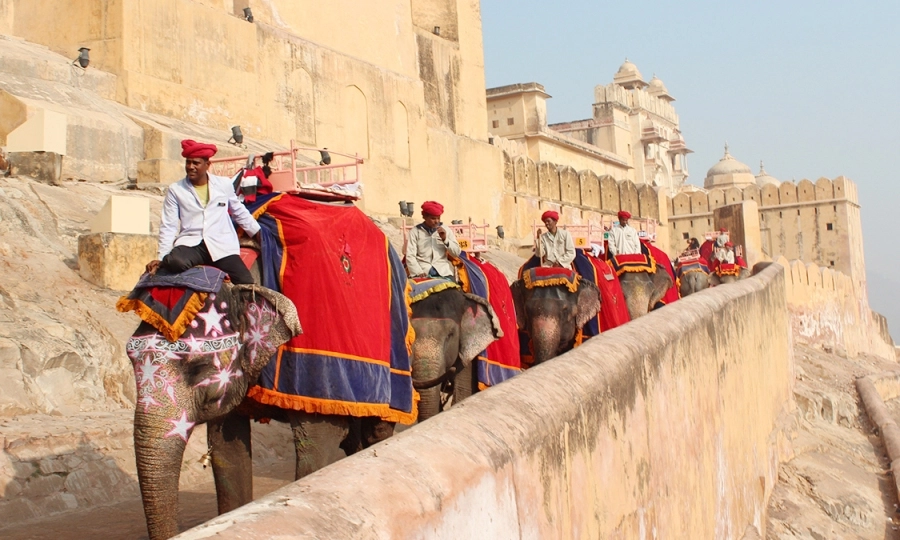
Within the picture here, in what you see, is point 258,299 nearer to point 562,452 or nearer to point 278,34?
point 562,452

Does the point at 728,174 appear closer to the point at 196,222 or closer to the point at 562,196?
the point at 562,196

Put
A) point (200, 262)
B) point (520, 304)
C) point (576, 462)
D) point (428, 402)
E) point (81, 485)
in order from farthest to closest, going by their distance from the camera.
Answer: point (520, 304)
point (428, 402)
point (81, 485)
point (200, 262)
point (576, 462)

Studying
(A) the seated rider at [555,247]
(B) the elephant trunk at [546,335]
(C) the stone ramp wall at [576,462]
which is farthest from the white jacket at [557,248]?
(C) the stone ramp wall at [576,462]

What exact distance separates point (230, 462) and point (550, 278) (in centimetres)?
510

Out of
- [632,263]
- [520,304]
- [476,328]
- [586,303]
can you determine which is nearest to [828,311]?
[632,263]

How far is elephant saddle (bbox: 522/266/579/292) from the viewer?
9875mm

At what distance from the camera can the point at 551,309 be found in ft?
32.0

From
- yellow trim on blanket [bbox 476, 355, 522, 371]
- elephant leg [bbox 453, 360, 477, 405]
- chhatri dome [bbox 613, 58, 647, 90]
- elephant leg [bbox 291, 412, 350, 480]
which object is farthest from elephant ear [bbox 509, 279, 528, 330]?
chhatri dome [bbox 613, 58, 647, 90]

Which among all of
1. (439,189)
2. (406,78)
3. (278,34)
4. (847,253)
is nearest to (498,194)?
(439,189)

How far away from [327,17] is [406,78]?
9.86ft

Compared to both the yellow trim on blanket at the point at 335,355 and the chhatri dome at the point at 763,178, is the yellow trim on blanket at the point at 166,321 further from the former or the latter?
the chhatri dome at the point at 763,178

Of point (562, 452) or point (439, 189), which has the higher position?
point (439, 189)

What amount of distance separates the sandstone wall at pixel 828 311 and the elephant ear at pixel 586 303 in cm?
1954

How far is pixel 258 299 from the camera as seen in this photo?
4906 millimetres
